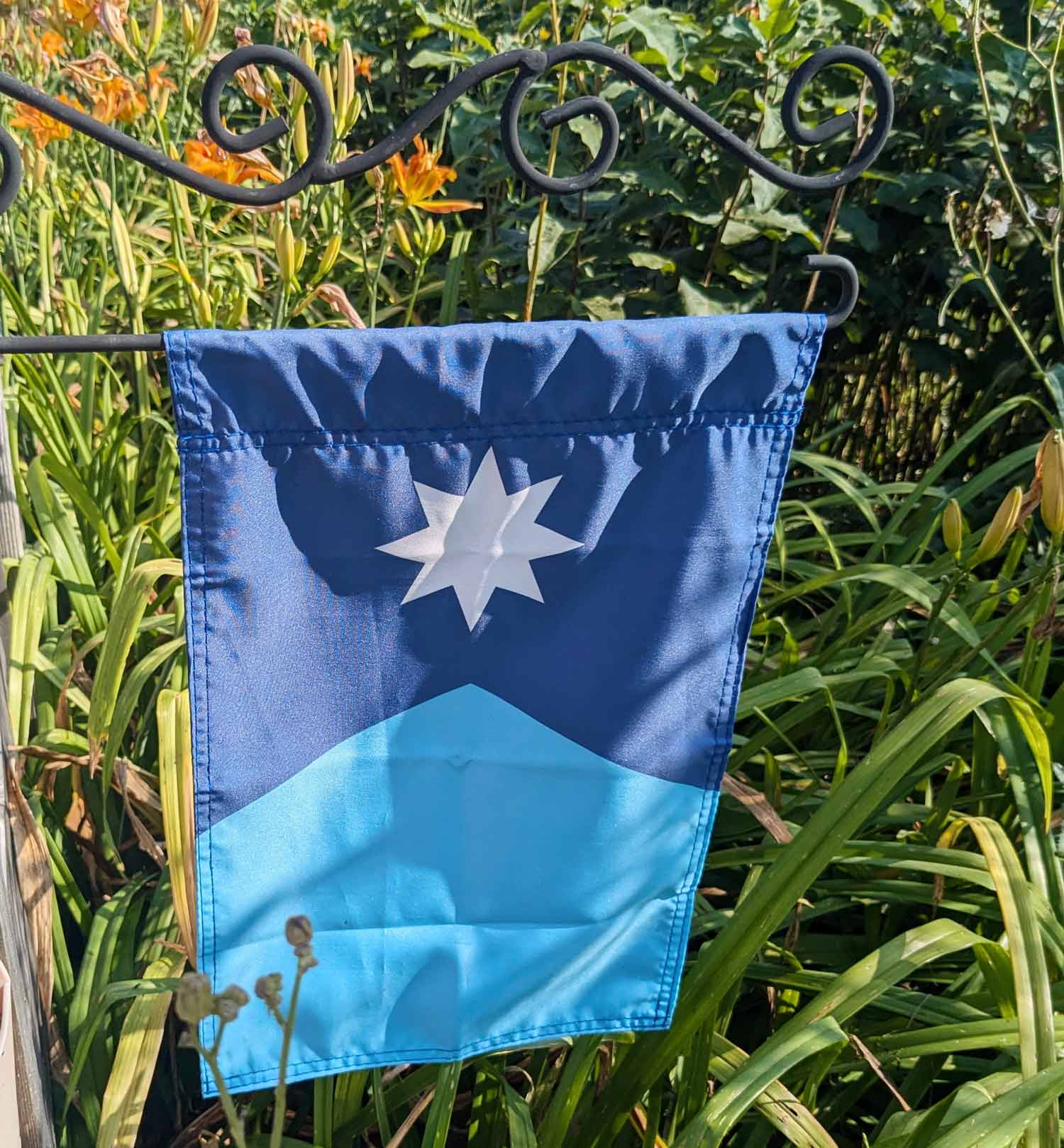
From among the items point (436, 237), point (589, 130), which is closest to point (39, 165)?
point (436, 237)

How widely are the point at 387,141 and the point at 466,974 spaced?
695mm

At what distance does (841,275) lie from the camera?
89 centimetres

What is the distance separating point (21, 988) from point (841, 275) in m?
0.88

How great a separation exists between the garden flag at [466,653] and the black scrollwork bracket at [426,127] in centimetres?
10

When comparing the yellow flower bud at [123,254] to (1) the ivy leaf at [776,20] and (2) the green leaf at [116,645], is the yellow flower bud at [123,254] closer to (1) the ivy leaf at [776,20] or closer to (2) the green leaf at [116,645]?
(2) the green leaf at [116,645]

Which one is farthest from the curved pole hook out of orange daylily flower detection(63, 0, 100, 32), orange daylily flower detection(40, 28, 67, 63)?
orange daylily flower detection(40, 28, 67, 63)

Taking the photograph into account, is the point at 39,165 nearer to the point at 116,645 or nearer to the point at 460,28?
the point at 460,28

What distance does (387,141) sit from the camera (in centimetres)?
79

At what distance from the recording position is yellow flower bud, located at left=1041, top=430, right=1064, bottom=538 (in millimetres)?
1010

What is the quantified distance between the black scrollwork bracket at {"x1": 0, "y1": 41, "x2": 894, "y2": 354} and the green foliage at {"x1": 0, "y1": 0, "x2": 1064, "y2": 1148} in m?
0.41

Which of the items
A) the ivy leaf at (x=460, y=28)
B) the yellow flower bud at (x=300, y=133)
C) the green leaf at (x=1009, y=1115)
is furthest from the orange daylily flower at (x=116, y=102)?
the green leaf at (x=1009, y=1115)

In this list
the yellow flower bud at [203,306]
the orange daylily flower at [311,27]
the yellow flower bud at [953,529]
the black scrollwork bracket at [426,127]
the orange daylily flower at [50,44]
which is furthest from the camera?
the orange daylily flower at [311,27]

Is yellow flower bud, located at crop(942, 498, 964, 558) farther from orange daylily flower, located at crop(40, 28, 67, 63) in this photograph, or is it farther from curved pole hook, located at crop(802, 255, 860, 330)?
orange daylily flower, located at crop(40, 28, 67, 63)

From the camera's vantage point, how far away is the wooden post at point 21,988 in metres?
0.85
